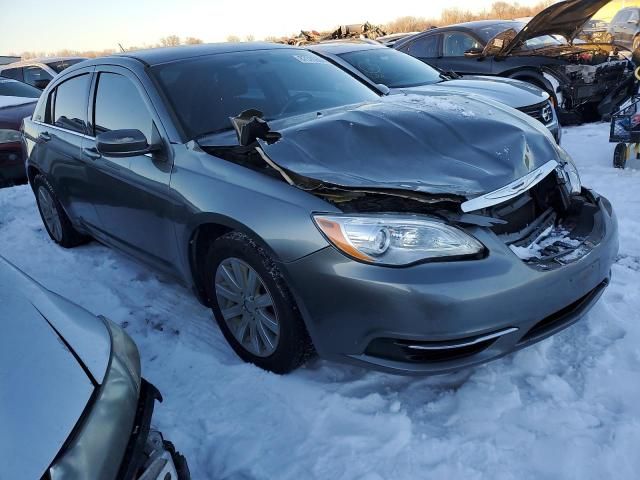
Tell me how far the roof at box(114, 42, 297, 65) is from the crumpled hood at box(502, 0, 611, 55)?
4.41 m

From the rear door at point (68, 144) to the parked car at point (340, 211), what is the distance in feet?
0.66

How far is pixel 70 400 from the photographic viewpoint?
1.34m

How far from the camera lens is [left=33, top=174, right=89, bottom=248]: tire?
14.7 ft

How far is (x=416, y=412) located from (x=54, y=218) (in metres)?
3.69

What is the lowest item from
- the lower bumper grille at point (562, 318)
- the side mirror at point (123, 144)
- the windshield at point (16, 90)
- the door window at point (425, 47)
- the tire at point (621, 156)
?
the tire at point (621, 156)

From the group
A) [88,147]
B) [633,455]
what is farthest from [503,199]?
[88,147]

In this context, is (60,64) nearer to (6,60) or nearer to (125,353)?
(6,60)

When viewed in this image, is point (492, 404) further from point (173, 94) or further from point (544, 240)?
point (173, 94)

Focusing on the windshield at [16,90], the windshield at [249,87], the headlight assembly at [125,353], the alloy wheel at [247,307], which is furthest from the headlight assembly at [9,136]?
the headlight assembly at [125,353]

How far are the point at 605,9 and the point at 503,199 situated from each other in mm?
6052

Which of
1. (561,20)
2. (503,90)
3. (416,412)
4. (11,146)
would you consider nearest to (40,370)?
(416,412)

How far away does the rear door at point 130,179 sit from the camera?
2902mm

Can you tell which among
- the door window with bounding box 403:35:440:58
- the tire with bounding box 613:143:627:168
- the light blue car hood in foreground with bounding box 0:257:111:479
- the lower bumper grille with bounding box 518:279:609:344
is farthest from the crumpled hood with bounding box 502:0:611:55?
the light blue car hood in foreground with bounding box 0:257:111:479

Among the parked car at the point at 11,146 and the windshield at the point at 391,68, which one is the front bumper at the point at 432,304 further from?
the parked car at the point at 11,146
